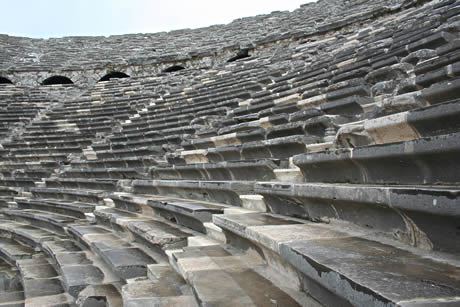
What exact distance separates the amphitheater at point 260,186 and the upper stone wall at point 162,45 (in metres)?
2.57

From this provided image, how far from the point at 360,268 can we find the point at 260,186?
1538 millimetres

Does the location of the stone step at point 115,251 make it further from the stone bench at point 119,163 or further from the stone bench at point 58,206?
the stone bench at point 119,163

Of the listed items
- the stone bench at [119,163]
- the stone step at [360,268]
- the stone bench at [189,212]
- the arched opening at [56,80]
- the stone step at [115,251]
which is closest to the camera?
the stone step at [360,268]

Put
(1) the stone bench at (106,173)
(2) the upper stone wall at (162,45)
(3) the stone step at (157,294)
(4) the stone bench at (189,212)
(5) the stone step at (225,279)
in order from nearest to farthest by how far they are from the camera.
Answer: (5) the stone step at (225,279)
(3) the stone step at (157,294)
(4) the stone bench at (189,212)
(1) the stone bench at (106,173)
(2) the upper stone wall at (162,45)

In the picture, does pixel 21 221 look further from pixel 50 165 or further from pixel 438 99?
pixel 438 99

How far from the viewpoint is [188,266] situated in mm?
2416

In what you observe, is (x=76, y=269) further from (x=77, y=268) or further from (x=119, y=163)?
(x=119, y=163)

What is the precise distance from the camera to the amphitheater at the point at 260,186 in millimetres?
1611

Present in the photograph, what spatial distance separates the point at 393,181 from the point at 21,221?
6.48 m

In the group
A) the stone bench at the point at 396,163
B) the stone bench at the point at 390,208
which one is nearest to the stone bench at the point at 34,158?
the stone bench at the point at 390,208

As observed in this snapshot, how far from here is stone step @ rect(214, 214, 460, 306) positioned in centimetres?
116

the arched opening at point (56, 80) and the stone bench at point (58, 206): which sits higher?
the arched opening at point (56, 80)

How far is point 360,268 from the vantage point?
4.60 ft

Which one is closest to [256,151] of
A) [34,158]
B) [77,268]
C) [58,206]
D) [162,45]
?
[77,268]
